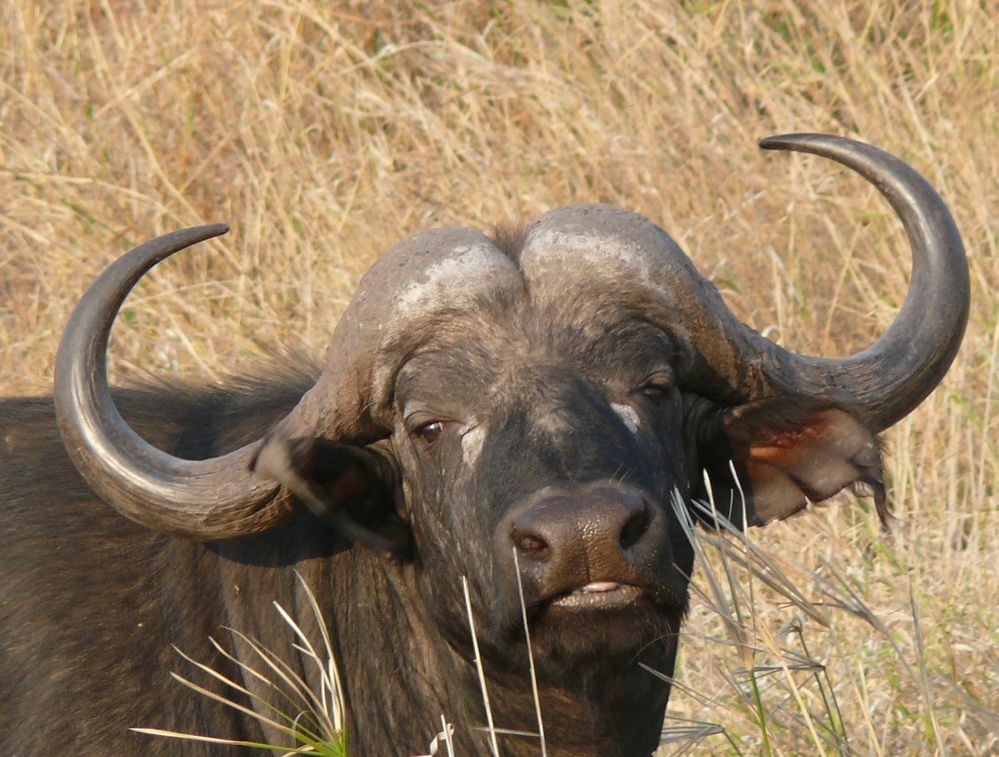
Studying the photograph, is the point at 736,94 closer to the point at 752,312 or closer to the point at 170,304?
the point at 752,312

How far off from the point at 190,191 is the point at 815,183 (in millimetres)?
2734

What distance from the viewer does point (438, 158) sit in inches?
292

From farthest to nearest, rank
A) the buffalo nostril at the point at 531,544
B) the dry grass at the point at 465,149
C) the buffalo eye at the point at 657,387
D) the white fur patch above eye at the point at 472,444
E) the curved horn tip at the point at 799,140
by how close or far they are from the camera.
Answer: the dry grass at the point at 465,149 < the curved horn tip at the point at 799,140 < the buffalo eye at the point at 657,387 < the white fur patch above eye at the point at 472,444 < the buffalo nostril at the point at 531,544

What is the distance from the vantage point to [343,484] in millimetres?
3777

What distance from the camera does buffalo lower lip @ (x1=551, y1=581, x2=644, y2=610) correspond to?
322 cm

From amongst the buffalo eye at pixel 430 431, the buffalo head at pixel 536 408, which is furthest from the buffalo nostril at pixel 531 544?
the buffalo eye at pixel 430 431

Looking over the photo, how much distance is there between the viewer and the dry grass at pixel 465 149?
657cm

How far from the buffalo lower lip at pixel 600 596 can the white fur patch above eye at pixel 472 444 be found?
431 millimetres

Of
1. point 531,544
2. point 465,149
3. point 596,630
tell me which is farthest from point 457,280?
point 465,149

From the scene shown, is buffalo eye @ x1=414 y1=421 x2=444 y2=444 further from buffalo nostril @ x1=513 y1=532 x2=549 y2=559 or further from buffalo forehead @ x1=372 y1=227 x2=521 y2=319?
buffalo nostril @ x1=513 y1=532 x2=549 y2=559

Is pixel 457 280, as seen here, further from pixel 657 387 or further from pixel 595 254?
pixel 657 387

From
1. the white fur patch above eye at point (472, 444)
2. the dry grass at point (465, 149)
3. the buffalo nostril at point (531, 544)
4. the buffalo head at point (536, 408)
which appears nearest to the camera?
the buffalo nostril at point (531, 544)

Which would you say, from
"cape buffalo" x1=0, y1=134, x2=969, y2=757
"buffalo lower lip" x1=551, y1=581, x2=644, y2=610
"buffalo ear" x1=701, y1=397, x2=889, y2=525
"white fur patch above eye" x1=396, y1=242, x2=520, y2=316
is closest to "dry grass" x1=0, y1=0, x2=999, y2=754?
"buffalo ear" x1=701, y1=397, x2=889, y2=525

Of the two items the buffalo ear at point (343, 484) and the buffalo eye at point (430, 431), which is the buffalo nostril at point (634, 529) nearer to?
the buffalo eye at point (430, 431)
